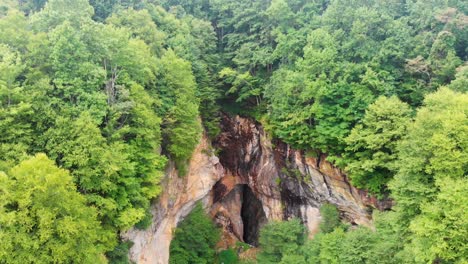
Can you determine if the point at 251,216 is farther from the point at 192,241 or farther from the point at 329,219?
the point at 329,219

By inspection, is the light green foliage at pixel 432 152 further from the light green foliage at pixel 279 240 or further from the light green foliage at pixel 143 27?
the light green foliage at pixel 143 27

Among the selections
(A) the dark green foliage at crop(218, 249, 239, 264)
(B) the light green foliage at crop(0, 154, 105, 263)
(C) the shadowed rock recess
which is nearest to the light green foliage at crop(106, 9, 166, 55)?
(C) the shadowed rock recess

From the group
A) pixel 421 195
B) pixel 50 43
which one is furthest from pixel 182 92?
pixel 421 195

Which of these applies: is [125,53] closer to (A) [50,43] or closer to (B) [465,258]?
(A) [50,43]

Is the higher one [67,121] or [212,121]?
[212,121]

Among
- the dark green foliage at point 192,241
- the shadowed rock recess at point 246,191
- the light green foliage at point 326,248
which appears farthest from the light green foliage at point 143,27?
the light green foliage at point 326,248
